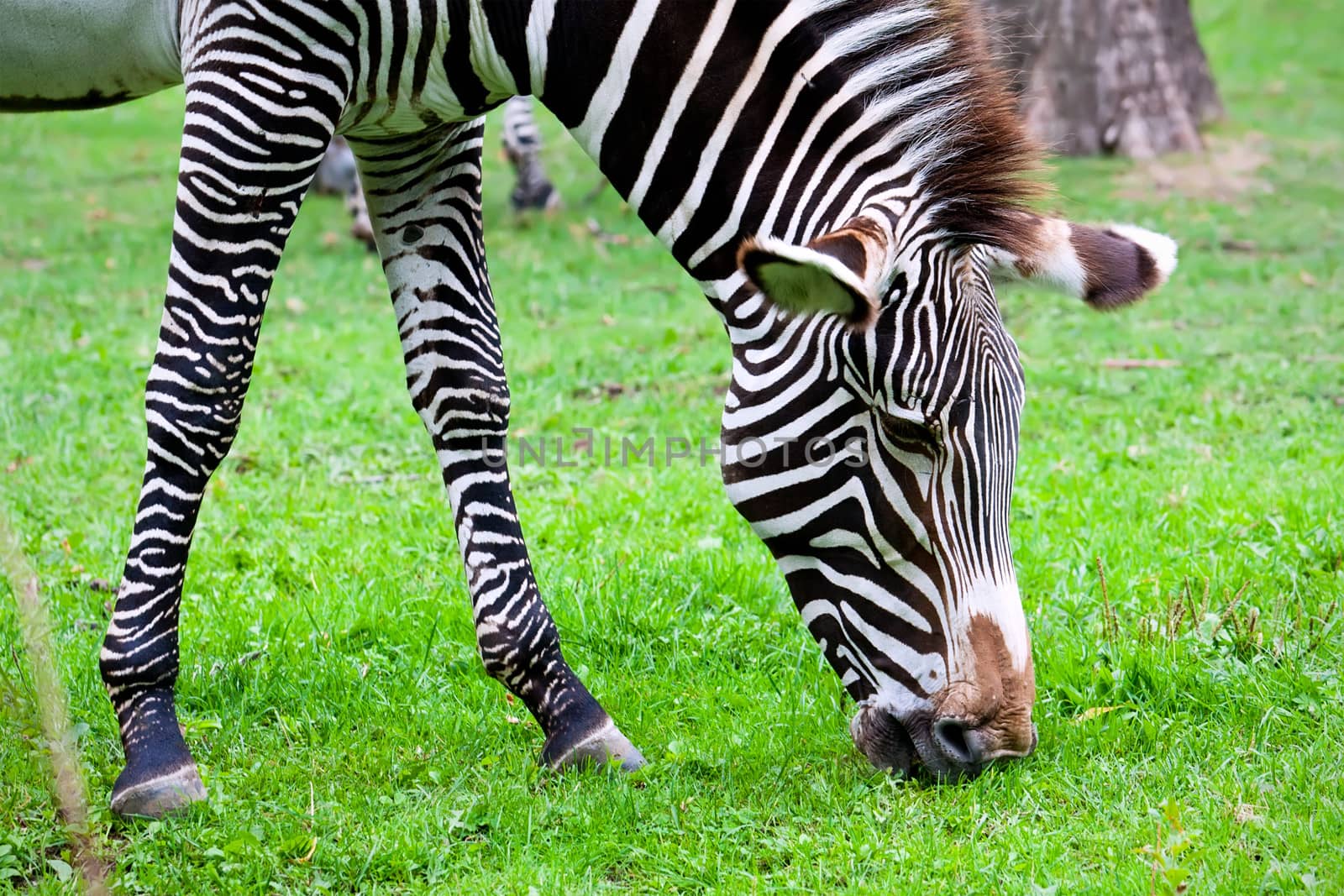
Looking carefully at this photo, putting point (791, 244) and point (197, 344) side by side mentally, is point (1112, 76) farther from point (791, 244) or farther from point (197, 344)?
point (197, 344)

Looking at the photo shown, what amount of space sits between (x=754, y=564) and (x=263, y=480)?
9.21ft

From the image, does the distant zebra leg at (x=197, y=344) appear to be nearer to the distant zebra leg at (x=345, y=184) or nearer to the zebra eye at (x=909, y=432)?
the zebra eye at (x=909, y=432)

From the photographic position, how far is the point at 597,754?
3682 millimetres

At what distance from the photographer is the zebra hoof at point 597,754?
3.68 metres

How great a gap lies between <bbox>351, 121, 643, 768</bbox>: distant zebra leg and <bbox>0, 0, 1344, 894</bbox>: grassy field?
415 mm

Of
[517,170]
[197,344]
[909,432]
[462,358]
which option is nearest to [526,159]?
[517,170]

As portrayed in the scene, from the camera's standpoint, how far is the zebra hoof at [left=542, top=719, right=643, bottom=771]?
368 centimetres

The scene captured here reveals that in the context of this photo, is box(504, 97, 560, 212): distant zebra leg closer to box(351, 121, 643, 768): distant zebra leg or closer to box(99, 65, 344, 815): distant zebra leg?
box(351, 121, 643, 768): distant zebra leg

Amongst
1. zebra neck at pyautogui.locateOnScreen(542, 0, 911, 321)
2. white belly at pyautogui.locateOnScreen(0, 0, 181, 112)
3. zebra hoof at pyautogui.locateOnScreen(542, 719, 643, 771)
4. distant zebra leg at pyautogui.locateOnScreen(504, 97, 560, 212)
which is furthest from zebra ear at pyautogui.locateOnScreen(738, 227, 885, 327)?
distant zebra leg at pyautogui.locateOnScreen(504, 97, 560, 212)

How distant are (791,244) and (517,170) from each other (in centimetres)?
1088

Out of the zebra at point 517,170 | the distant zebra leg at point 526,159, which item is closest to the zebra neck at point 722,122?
the zebra at point 517,170

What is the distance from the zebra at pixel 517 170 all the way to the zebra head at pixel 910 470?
379 inches

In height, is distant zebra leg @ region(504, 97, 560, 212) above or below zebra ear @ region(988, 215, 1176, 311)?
above

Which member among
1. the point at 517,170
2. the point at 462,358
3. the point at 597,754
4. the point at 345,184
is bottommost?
the point at 597,754
